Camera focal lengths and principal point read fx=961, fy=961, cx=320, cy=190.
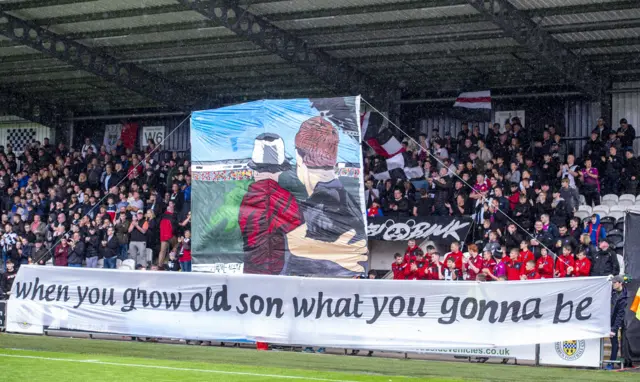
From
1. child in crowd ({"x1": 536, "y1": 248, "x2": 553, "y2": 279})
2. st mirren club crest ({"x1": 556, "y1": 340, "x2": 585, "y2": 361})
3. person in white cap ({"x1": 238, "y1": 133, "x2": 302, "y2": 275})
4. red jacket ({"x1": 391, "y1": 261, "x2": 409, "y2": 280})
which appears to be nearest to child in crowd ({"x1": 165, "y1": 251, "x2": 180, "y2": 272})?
red jacket ({"x1": 391, "y1": 261, "x2": 409, "y2": 280})

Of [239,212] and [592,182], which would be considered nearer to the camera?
[239,212]

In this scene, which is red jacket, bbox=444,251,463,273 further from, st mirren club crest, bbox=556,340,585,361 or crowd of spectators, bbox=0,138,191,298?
crowd of spectators, bbox=0,138,191,298

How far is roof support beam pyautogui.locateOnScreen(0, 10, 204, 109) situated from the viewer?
25.0 meters

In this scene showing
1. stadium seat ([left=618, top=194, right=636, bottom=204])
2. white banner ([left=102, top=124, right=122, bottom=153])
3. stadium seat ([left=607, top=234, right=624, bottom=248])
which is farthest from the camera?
white banner ([left=102, top=124, right=122, bottom=153])

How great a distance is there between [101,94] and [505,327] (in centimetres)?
2225

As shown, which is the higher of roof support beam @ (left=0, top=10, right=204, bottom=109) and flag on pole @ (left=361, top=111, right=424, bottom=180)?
roof support beam @ (left=0, top=10, right=204, bottom=109)

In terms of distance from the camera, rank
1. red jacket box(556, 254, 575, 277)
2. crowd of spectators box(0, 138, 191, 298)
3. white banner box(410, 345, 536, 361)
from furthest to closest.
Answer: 1. crowd of spectators box(0, 138, 191, 298)
2. red jacket box(556, 254, 575, 277)
3. white banner box(410, 345, 536, 361)

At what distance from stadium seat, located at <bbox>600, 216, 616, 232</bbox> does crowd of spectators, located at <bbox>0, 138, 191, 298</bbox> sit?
9.99 meters

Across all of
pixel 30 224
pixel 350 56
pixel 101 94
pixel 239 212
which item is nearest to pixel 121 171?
pixel 30 224

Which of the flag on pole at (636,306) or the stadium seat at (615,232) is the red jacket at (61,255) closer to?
the stadium seat at (615,232)

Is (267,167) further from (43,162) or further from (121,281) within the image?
(43,162)

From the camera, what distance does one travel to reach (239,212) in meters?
16.8

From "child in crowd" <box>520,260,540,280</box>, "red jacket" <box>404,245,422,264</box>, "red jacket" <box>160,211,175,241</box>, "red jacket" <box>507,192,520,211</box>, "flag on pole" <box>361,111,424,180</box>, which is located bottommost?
"child in crowd" <box>520,260,540,280</box>

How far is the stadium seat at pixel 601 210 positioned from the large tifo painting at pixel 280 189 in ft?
29.5
